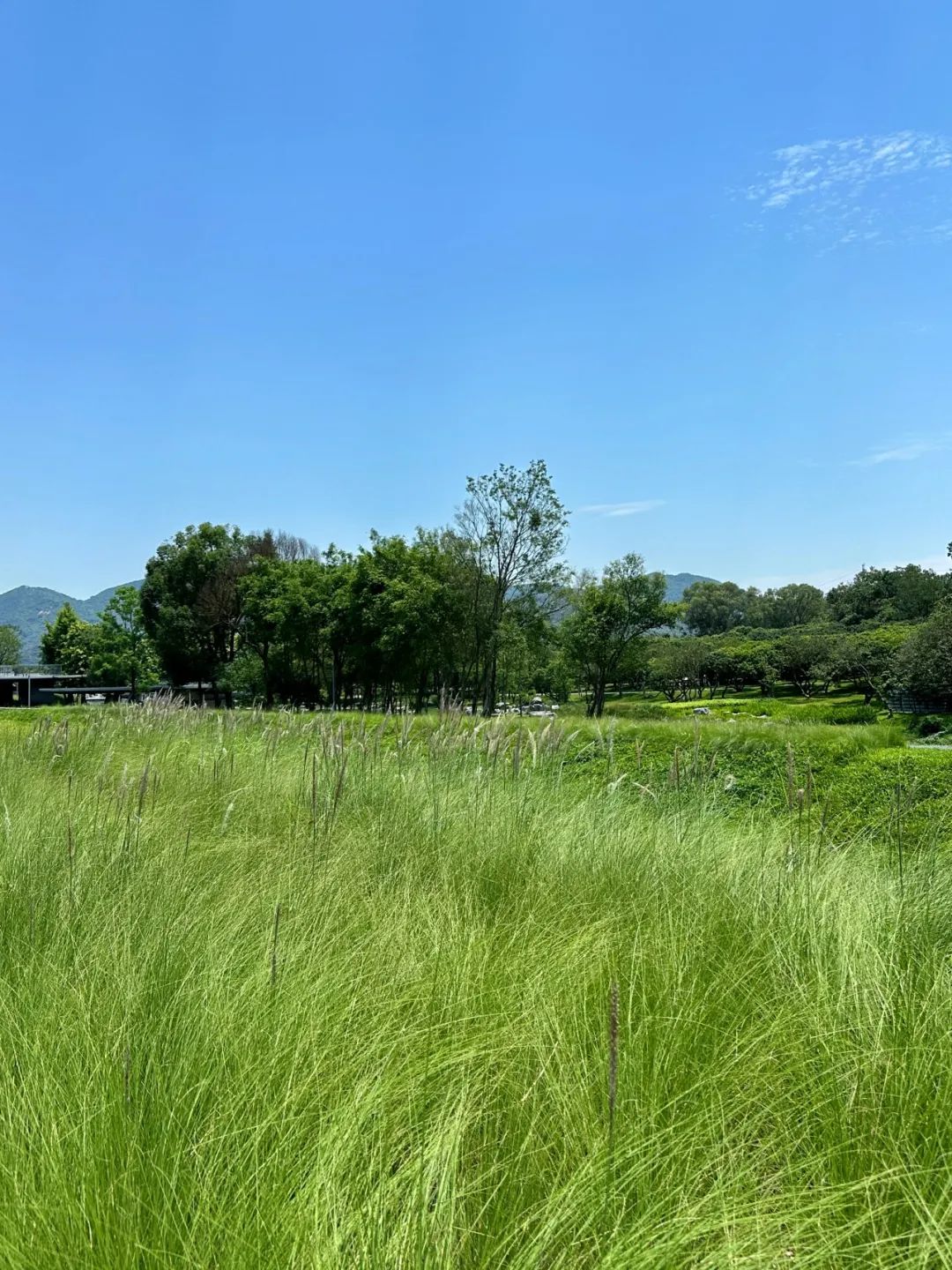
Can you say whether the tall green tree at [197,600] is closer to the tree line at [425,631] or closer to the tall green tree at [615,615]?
the tree line at [425,631]

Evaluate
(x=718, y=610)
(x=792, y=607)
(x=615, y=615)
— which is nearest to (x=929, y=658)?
(x=615, y=615)

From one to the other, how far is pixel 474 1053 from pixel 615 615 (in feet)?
137

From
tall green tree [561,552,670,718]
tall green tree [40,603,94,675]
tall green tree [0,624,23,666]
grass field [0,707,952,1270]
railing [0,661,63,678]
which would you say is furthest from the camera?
tall green tree [0,624,23,666]

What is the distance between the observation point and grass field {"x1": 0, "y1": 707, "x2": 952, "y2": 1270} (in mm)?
1347

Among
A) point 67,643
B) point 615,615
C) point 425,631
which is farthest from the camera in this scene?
point 67,643

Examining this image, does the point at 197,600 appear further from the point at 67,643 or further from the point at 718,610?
the point at 718,610

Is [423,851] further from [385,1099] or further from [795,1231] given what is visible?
[795,1231]

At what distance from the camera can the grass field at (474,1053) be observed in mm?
1347

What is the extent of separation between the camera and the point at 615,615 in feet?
141

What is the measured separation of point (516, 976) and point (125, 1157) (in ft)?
3.78

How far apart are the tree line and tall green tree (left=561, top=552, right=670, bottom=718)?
0.26ft

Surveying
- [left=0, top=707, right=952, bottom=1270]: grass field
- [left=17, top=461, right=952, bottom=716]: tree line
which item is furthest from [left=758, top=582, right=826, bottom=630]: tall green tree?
[left=0, top=707, right=952, bottom=1270]: grass field

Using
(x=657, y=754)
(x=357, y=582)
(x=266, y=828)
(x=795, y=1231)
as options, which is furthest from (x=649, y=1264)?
(x=357, y=582)

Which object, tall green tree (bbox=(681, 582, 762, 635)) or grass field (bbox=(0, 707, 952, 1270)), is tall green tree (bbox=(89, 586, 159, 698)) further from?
tall green tree (bbox=(681, 582, 762, 635))
